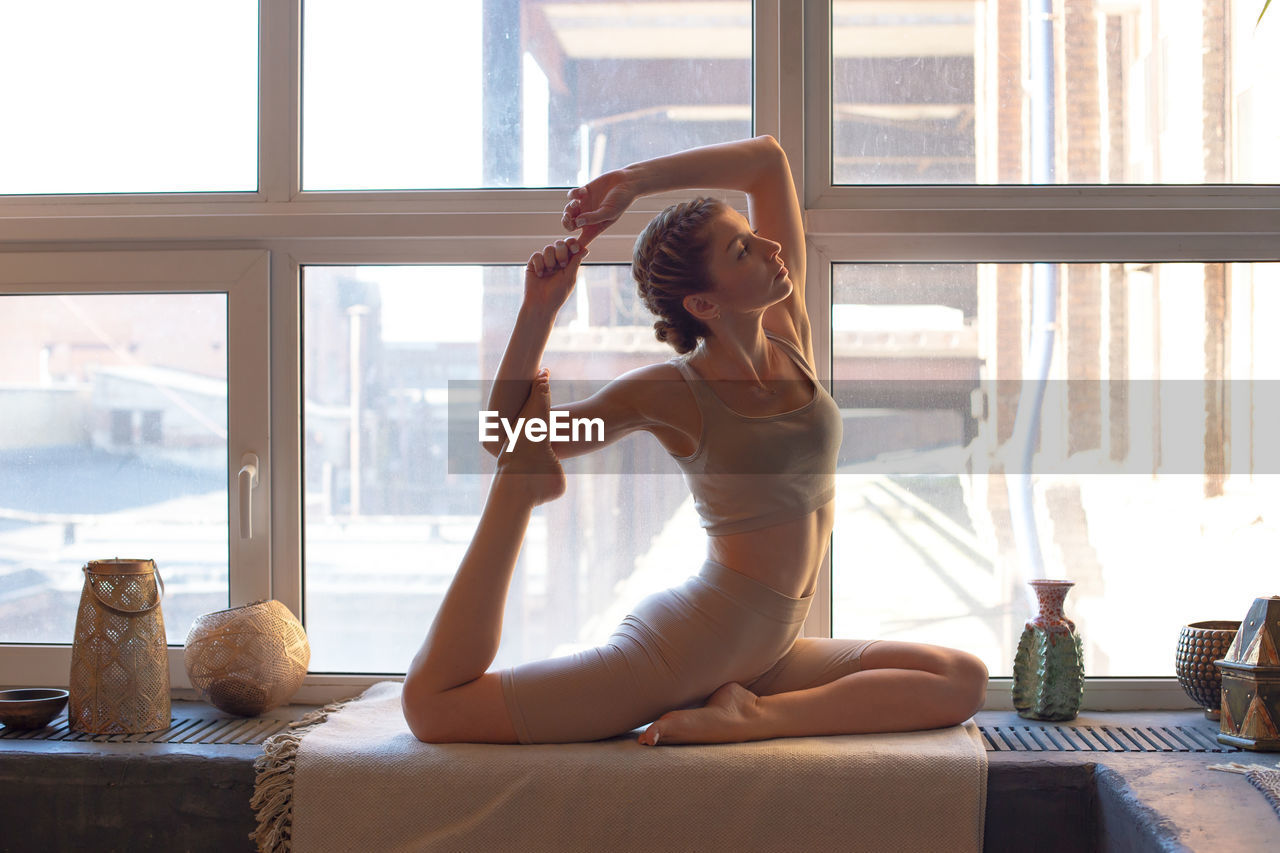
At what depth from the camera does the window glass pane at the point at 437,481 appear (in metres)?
2.16

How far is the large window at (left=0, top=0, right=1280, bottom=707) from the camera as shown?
211 centimetres

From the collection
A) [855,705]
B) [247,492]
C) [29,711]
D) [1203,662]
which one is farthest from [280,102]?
[1203,662]

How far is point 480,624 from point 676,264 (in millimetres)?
650

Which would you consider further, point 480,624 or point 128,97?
point 128,97

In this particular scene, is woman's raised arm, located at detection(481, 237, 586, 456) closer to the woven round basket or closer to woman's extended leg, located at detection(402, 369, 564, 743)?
woman's extended leg, located at detection(402, 369, 564, 743)

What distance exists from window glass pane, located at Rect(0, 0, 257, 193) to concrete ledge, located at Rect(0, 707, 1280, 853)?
113 centimetres

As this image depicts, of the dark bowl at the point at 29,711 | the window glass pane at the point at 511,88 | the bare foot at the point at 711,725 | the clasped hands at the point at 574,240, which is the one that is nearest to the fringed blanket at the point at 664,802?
the bare foot at the point at 711,725

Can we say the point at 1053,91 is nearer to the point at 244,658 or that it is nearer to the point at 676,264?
the point at 676,264

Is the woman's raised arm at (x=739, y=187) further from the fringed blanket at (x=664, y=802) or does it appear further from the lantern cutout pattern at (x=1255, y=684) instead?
the lantern cutout pattern at (x=1255, y=684)

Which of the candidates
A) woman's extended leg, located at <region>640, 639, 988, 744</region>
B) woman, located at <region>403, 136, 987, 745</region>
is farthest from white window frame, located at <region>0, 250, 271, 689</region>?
woman's extended leg, located at <region>640, 639, 988, 744</region>

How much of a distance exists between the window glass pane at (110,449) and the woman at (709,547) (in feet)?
2.56

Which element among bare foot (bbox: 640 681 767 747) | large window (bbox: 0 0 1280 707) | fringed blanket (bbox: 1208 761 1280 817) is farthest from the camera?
large window (bbox: 0 0 1280 707)

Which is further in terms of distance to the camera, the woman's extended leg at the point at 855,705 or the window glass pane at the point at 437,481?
the window glass pane at the point at 437,481

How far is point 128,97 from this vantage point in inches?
87.8
